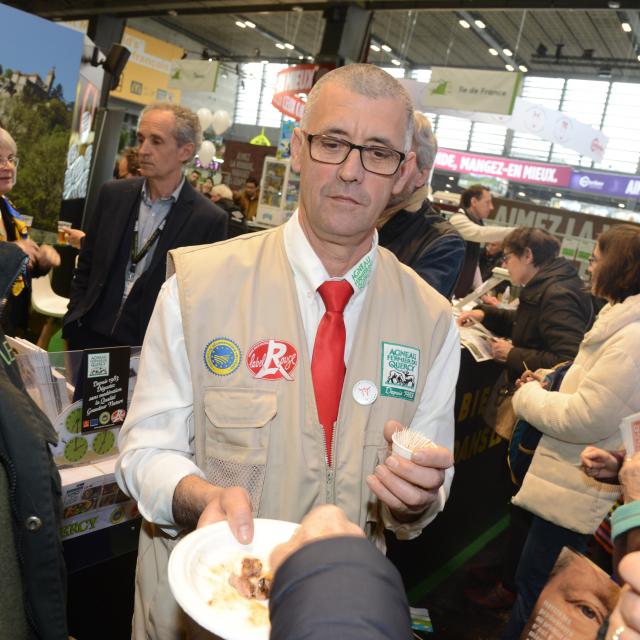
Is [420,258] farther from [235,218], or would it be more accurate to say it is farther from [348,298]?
[235,218]

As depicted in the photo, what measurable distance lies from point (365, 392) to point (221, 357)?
323mm

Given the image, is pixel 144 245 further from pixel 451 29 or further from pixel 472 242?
pixel 451 29

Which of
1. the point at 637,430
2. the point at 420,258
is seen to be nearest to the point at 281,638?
the point at 637,430

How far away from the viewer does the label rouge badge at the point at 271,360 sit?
4.63 ft

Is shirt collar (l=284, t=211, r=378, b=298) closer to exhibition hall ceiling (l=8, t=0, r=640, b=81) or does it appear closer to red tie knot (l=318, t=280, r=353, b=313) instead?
red tie knot (l=318, t=280, r=353, b=313)

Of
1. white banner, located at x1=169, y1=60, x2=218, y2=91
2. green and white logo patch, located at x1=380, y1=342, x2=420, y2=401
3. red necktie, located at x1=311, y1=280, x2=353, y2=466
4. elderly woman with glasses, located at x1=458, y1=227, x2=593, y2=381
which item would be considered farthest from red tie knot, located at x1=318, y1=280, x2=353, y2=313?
white banner, located at x1=169, y1=60, x2=218, y2=91

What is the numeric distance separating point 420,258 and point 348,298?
1304 mm

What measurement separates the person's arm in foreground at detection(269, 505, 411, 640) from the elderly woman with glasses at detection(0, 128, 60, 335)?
2936 mm

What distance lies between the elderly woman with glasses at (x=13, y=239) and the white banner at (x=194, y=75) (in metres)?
11.1

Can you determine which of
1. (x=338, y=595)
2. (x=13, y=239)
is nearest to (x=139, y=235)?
(x=13, y=239)

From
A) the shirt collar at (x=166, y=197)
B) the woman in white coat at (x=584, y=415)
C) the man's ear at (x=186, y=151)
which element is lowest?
the woman in white coat at (x=584, y=415)

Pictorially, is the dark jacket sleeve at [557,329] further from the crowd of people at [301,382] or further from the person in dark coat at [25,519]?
the person in dark coat at [25,519]

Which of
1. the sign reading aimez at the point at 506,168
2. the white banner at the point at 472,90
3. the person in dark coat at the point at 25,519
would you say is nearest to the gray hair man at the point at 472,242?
the white banner at the point at 472,90

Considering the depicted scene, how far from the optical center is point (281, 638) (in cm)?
48
